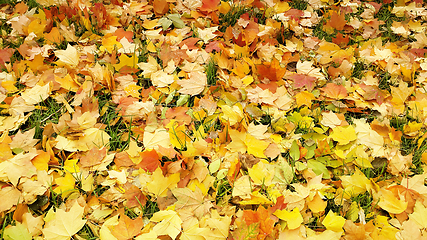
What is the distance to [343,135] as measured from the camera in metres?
1.75

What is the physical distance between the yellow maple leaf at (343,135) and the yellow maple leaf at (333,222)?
50 centimetres

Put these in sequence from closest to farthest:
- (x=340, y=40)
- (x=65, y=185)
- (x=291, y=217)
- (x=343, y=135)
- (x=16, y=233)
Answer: (x=16, y=233), (x=291, y=217), (x=65, y=185), (x=343, y=135), (x=340, y=40)

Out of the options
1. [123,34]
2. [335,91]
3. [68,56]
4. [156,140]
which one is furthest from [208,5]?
[156,140]

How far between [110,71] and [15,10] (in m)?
1.38

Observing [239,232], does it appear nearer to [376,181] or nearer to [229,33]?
[376,181]

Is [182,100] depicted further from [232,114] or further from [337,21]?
[337,21]

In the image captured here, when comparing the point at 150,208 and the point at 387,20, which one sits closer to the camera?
the point at 150,208

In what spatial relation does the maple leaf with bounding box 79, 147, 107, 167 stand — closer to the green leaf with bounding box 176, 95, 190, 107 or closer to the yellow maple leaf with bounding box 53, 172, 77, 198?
the yellow maple leaf with bounding box 53, 172, 77, 198

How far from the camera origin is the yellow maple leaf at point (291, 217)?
52.9 inches

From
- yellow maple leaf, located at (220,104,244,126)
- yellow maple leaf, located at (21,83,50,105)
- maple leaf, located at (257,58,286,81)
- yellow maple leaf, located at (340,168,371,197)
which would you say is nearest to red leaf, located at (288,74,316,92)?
maple leaf, located at (257,58,286,81)

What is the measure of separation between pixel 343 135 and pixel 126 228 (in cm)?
129

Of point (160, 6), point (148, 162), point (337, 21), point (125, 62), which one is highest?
point (160, 6)

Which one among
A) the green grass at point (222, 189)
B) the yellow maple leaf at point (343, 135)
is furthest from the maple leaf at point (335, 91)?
the green grass at point (222, 189)

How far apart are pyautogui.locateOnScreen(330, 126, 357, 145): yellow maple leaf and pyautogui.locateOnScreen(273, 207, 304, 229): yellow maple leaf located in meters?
0.57
